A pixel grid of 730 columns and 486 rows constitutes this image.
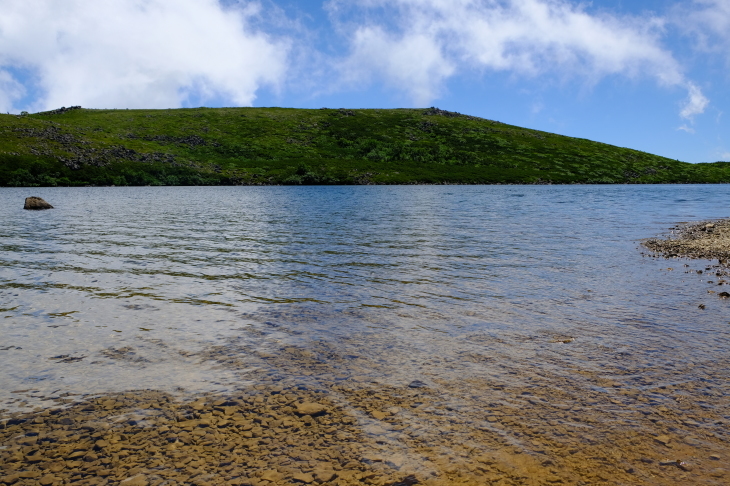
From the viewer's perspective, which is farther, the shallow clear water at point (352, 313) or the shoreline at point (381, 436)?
the shallow clear water at point (352, 313)

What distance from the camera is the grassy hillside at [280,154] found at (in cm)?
12750

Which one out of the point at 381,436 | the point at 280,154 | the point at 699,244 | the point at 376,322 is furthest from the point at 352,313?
the point at 280,154

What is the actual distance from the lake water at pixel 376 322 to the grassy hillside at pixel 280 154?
112612mm

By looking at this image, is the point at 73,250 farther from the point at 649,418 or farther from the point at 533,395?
the point at 649,418

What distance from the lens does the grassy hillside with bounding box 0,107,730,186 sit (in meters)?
128

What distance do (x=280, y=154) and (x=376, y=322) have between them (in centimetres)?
15015

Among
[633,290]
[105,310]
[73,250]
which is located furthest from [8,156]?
[633,290]

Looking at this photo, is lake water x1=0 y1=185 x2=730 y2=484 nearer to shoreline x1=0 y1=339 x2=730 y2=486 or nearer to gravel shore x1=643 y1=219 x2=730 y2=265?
shoreline x1=0 y1=339 x2=730 y2=486

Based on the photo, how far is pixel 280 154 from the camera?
512 ft

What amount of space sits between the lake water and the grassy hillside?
113 metres

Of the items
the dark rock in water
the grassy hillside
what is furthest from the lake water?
the grassy hillside

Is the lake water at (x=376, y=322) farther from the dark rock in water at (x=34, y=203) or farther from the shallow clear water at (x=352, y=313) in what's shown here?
the dark rock in water at (x=34, y=203)

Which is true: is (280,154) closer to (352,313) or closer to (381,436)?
(352,313)

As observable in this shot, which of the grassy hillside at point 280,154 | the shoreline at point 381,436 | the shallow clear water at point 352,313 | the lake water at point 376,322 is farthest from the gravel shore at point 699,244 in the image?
the grassy hillside at point 280,154
